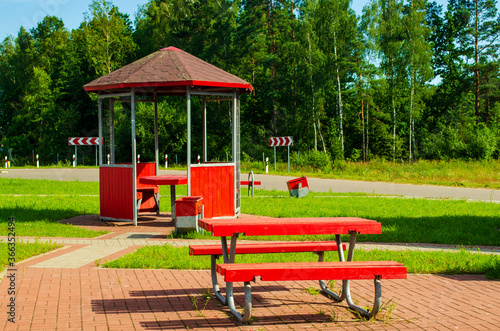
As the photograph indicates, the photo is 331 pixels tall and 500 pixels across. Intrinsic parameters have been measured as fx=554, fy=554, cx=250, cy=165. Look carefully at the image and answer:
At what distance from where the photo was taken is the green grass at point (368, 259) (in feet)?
23.3

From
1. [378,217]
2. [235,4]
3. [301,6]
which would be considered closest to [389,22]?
[301,6]

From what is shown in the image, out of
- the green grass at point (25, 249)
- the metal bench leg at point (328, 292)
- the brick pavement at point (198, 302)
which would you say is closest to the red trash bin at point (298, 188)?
the green grass at point (25, 249)

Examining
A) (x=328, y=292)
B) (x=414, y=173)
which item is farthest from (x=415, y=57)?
(x=328, y=292)

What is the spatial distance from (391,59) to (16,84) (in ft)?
139

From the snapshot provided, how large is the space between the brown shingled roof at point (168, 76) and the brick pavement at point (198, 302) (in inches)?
167

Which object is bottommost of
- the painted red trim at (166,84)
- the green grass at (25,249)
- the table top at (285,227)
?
the green grass at (25,249)

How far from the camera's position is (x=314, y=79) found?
4303cm

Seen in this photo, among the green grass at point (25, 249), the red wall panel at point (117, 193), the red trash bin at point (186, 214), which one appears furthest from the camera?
the red wall panel at point (117, 193)

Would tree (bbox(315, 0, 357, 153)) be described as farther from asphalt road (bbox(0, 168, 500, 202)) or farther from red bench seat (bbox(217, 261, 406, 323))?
red bench seat (bbox(217, 261, 406, 323))

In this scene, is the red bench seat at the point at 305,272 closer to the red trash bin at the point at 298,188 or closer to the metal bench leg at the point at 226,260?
the metal bench leg at the point at 226,260

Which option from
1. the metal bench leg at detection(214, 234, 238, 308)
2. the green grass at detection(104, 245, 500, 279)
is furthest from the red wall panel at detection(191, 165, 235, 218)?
the metal bench leg at detection(214, 234, 238, 308)

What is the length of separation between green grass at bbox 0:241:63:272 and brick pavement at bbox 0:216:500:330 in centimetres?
27

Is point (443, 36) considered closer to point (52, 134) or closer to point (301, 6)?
point (301, 6)

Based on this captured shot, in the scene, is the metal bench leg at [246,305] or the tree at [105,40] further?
the tree at [105,40]
